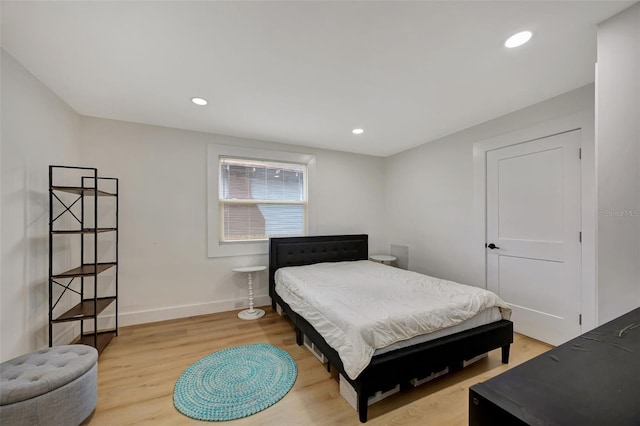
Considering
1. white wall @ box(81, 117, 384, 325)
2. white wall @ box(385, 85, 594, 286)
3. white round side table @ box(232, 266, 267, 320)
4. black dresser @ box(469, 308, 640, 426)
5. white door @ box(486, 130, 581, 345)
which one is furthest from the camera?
white round side table @ box(232, 266, 267, 320)

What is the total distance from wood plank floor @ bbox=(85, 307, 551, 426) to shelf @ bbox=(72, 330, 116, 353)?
6 cm

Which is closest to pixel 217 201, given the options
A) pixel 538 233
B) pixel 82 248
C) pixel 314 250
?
pixel 82 248

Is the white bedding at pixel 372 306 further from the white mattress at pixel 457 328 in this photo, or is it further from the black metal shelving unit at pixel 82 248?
the black metal shelving unit at pixel 82 248

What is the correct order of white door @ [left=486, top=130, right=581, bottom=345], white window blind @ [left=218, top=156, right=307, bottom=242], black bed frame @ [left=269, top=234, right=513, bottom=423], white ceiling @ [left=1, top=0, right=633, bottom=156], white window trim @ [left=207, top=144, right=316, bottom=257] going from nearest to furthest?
white ceiling @ [left=1, top=0, right=633, bottom=156], black bed frame @ [left=269, top=234, right=513, bottom=423], white door @ [left=486, top=130, right=581, bottom=345], white window trim @ [left=207, top=144, right=316, bottom=257], white window blind @ [left=218, top=156, right=307, bottom=242]

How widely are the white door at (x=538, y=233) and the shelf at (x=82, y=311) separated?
4.15 meters

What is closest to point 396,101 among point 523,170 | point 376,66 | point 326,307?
point 376,66

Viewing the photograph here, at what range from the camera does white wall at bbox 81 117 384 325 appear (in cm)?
287

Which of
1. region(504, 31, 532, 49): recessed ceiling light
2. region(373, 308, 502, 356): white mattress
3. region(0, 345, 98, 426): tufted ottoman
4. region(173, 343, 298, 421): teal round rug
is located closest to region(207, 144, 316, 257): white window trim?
region(173, 343, 298, 421): teal round rug

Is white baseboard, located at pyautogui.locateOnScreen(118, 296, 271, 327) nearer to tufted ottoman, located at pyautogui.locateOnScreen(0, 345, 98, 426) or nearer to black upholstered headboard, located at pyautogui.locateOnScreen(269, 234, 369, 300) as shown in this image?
black upholstered headboard, located at pyautogui.locateOnScreen(269, 234, 369, 300)

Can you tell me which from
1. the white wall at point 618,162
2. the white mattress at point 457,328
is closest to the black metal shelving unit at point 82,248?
the white mattress at point 457,328

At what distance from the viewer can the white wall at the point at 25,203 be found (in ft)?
5.52

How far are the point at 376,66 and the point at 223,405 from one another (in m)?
2.66

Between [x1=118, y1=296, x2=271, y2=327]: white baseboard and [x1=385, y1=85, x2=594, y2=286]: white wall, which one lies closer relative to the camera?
[x1=385, y1=85, x2=594, y2=286]: white wall

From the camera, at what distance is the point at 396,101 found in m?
2.40
